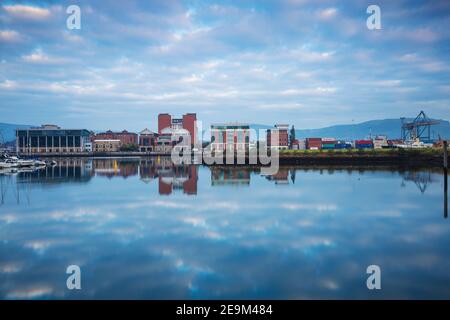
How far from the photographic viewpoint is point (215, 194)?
27.6 meters

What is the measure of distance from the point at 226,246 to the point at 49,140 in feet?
486

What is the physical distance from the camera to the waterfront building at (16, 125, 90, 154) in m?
142

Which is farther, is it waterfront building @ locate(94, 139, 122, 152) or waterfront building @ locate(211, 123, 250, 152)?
waterfront building @ locate(94, 139, 122, 152)

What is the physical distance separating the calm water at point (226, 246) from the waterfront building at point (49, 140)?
129m

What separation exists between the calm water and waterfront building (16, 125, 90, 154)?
129 meters

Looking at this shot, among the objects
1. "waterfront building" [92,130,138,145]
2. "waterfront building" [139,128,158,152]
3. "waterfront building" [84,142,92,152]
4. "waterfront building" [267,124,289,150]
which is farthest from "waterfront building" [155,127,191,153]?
"waterfront building" [267,124,289,150]

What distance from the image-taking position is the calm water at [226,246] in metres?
9.66

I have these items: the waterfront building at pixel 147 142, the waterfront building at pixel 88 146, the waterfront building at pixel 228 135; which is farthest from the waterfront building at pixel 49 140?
the waterfront building at pixel 228 135

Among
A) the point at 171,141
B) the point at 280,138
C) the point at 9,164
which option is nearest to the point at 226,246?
the point at 9,164

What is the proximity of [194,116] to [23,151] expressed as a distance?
77.7 m

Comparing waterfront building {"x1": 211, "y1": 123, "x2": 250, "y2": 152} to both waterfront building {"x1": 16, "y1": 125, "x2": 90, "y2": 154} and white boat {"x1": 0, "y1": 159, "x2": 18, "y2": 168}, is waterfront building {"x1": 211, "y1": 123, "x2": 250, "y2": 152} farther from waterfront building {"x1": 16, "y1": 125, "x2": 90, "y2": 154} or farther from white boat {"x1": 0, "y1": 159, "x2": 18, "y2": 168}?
white boat {"x1": 0, "y1": 159, "x2": 18, "y2": 168}

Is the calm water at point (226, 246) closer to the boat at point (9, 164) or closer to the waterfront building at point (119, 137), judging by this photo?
the boat at point (9, 164)
